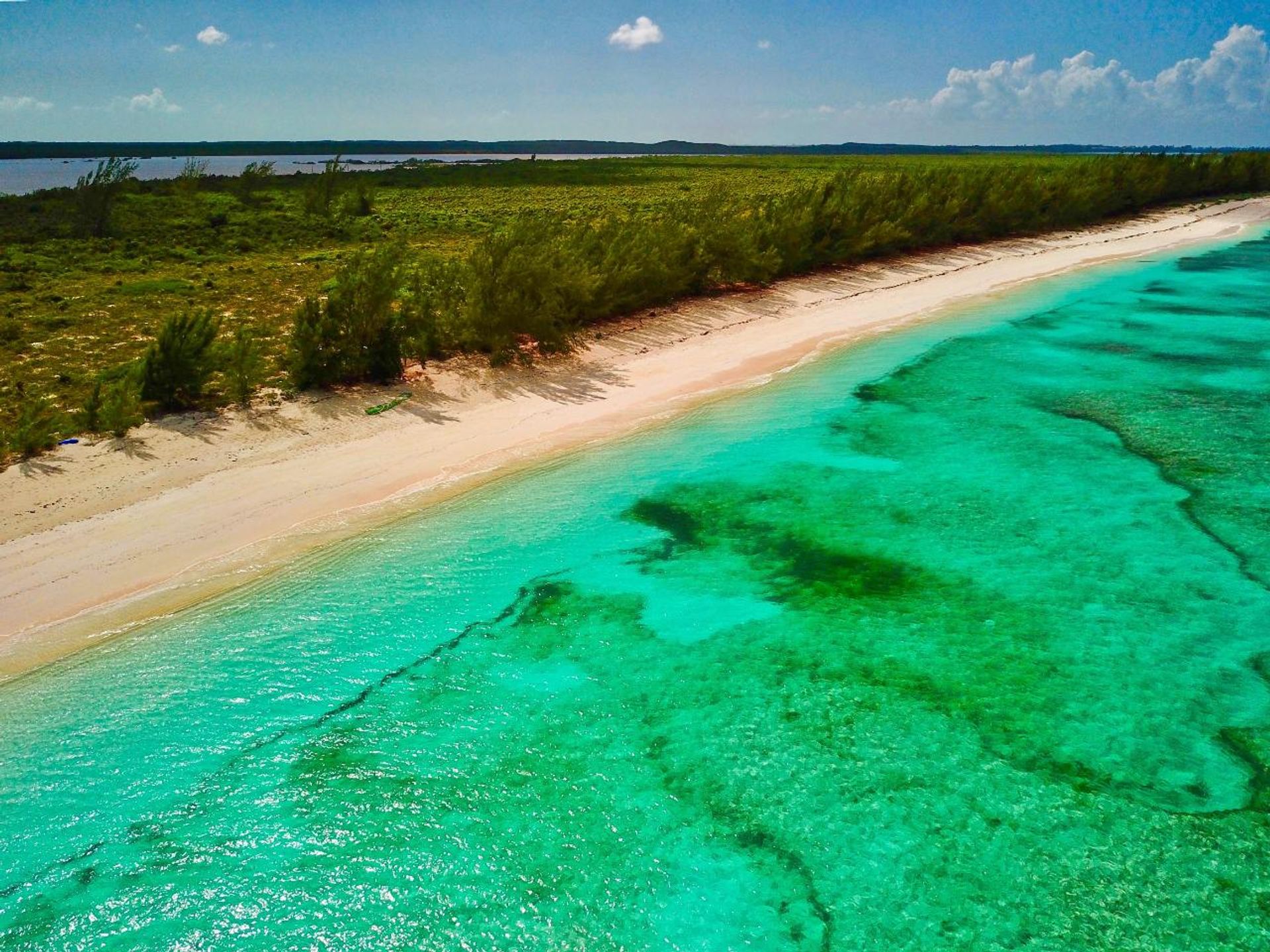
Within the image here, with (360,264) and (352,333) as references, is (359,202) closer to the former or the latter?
(360,264)

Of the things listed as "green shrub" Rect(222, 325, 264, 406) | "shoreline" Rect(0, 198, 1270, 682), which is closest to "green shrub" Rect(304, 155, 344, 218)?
"shoreline" Rect(0, 198, 1270, 682)

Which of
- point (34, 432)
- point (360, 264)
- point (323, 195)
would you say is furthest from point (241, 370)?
point (323, 195)

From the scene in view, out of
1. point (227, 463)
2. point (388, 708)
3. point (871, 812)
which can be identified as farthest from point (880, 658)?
point (227, 463)

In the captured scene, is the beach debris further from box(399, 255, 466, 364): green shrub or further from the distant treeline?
box(399, 255, 466, 364): green shrub

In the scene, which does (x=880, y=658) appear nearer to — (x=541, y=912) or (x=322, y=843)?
(x=541, y=912)

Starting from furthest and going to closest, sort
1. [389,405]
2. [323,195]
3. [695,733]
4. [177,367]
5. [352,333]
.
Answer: [323,195], [352,333], [389,405], [177,367], [695,733]
